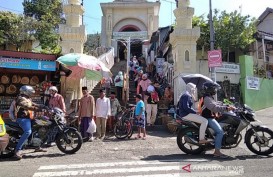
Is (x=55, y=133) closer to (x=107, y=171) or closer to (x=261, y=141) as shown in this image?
(x=107, y=171)

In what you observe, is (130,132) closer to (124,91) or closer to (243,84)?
(124,91)

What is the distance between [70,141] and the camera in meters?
8.29

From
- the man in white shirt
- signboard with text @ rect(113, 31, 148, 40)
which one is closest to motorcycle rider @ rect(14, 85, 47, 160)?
the man in white shirt

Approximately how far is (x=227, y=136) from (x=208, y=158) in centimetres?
68

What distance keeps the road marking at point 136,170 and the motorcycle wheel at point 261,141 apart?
4.91 feet

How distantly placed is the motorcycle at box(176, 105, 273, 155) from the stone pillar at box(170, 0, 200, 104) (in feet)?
20.5

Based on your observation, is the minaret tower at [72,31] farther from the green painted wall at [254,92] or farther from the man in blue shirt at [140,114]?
the green painted wall at [254,92]

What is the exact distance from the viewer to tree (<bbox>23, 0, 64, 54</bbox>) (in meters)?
28.1

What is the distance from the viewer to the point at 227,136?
7.68 m

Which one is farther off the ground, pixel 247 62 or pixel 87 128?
pixel 247 62

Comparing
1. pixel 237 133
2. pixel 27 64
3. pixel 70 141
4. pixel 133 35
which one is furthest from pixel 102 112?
pixel 133 35

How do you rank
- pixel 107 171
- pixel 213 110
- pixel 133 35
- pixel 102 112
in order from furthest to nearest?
pixel 133 35 < pixel 102 112 < pixel 213 110 < pixel 107 171

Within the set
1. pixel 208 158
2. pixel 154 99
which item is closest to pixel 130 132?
pixel 154 99

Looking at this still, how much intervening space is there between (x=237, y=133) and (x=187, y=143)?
1178 mm
